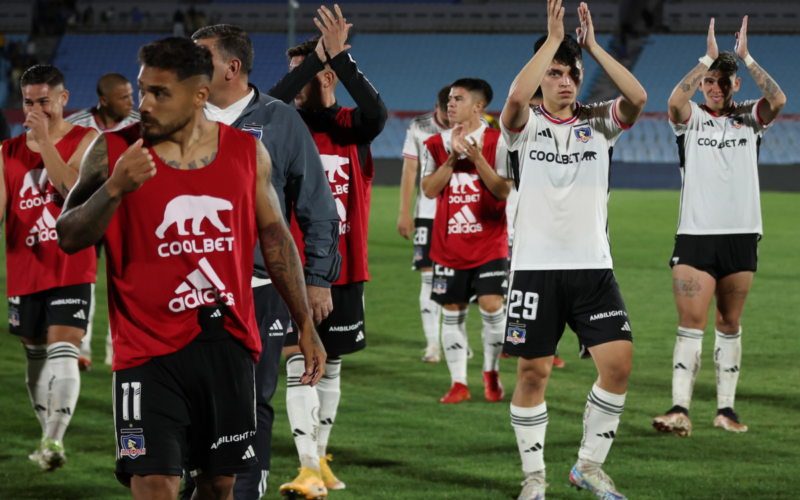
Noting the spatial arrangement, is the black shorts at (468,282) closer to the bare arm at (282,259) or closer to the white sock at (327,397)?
the white sock at (327,397)

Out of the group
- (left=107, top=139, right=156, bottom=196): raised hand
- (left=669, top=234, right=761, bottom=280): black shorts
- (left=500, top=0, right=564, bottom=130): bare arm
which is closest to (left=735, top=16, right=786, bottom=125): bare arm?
(left=669, top=234, right=761, bottom=280): black shorts

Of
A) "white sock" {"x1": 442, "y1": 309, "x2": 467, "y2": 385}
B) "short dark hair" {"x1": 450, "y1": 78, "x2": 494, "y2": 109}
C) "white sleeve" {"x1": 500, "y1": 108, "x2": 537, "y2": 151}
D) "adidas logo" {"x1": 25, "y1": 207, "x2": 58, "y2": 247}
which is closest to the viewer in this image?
"white sleeve" {"x1": 500, "y1": 108, "x2": 537, "y2": 151}

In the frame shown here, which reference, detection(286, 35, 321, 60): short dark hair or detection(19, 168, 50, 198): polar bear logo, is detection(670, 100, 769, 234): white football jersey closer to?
detection(286, 35, 321, 60): short dark hair

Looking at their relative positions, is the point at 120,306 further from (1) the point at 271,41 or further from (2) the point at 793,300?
(1) the point at 271,41

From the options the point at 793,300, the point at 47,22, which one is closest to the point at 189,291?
the point at 793,300

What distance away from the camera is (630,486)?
540 centimetres

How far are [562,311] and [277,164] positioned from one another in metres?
1.79

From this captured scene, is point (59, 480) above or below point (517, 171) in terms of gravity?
below

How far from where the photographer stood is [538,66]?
4695 mm

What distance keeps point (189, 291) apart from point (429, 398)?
15.3ft

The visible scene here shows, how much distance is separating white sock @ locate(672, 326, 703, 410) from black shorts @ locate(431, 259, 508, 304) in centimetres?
149

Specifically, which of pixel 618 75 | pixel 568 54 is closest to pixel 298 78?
pixel 568 54

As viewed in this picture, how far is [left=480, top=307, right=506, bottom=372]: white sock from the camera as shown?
24.8 ft

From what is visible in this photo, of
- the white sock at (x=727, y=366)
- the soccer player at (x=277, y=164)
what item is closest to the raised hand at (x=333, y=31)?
the soccer player at (x=277, y=164)
